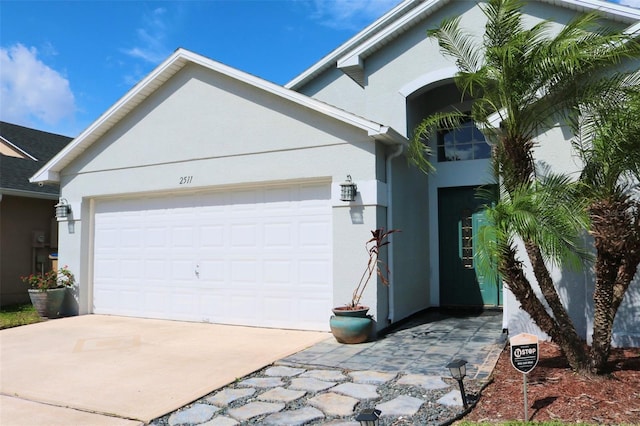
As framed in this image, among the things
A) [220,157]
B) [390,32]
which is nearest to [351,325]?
[220,157]

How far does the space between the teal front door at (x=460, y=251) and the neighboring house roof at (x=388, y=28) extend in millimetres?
3200

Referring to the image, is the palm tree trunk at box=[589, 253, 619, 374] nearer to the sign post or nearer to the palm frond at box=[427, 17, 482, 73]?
the sign post

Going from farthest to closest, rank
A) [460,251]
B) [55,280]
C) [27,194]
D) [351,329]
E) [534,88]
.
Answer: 1. [27,194]
2. [55,280]
3. [460,251]
4. [351,329]
5. [534,88]

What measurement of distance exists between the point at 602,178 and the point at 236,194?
6.18 meters

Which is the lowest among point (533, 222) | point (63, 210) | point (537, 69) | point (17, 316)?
point (17, 316)

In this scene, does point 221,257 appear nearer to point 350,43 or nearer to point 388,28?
point 388,28

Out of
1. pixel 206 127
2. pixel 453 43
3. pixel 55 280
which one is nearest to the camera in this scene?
pixel 453 43

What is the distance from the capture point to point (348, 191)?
7961 mm

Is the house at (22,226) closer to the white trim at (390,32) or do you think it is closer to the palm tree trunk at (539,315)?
the white trim at (390,32)

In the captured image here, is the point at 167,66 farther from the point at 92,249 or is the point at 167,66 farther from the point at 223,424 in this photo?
the point at 223,424

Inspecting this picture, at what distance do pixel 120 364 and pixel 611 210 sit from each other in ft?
20.3

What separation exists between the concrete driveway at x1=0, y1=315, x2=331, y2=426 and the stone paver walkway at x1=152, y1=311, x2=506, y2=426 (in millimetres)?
363

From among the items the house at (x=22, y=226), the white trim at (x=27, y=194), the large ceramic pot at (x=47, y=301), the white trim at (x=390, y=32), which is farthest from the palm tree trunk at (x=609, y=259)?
the white trim at (x=27, y=194)

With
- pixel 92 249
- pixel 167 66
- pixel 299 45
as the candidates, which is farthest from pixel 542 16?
pixel 92 249
